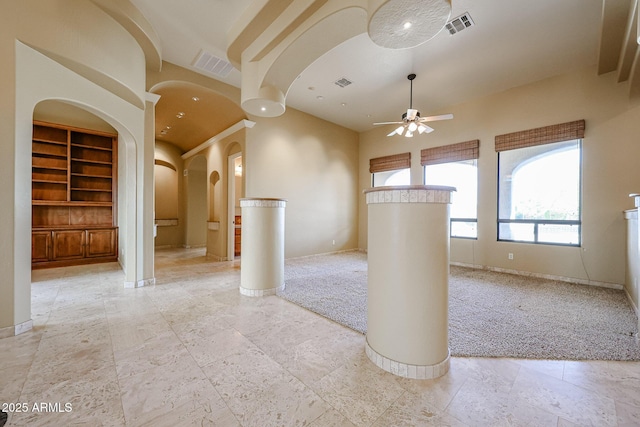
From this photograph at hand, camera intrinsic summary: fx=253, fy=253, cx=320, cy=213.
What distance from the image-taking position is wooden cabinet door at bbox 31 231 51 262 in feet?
16.0

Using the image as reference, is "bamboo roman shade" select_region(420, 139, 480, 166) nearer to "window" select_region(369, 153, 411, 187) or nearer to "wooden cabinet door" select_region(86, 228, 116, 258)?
"window" select_region(369, 153, 411, 187)

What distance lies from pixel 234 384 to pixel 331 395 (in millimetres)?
627

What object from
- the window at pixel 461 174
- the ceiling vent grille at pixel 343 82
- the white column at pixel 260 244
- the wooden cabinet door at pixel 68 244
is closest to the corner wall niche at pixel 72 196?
the wooden cabinet door at pixel 68 244

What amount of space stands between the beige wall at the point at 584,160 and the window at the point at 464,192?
164 mm

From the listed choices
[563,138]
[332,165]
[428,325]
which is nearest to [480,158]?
[563,138]

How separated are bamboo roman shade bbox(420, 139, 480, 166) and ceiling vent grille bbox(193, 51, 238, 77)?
14.9 feet

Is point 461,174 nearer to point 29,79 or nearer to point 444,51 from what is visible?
point 444,51

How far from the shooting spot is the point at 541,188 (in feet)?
15.1

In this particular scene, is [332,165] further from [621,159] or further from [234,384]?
[234,384]

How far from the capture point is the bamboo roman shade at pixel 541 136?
416 centimetres

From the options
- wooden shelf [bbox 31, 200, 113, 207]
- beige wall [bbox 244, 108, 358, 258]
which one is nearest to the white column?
beige wall [bbox 244, 108, 358, 258]

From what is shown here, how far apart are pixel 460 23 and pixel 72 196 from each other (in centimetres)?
779

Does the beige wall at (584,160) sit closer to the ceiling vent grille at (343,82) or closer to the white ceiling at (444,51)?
the white ceiling at (444,51)

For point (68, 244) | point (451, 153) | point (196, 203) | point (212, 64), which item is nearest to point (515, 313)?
point (451, 153)
